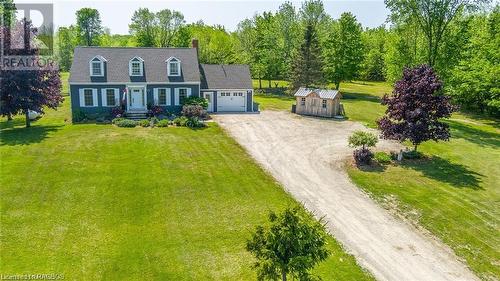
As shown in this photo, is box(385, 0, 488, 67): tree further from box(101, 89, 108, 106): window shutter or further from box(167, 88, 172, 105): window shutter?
box(101, 89, 108, 106): window shutter

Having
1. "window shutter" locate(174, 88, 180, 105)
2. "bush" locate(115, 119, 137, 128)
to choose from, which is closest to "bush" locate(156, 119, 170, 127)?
"bush" locate(115, 119, 137, 128)

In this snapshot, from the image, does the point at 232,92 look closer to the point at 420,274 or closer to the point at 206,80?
the point at 206,80

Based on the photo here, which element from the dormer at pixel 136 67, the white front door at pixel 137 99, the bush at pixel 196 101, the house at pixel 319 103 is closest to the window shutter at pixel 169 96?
the bush at pixel 196 101

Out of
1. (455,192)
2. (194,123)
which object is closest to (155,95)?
(194,123)

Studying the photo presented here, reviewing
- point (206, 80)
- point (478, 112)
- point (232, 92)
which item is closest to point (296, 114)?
point (232, 92)

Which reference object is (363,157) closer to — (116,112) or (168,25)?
(116,112)

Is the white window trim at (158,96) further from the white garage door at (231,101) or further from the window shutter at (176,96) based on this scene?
the white garage door at (231,101)
